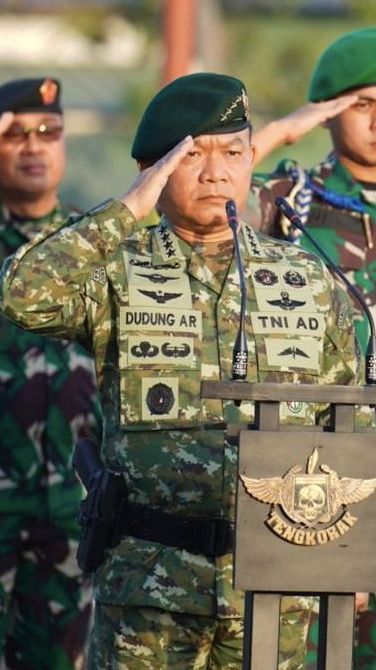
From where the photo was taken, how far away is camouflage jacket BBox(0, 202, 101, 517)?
8.26 meters

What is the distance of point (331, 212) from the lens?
7.58m

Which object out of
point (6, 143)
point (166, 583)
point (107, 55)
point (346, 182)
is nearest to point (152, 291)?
point (166, 583)

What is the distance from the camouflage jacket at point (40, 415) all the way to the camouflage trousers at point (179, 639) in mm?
2317

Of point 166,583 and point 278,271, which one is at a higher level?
point 278,271

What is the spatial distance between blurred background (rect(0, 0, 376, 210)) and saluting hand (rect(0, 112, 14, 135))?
1072cm

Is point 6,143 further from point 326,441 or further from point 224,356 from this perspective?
point 326,441

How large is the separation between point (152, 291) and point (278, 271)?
1.12 ft

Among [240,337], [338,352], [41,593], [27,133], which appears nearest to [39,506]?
[41,593]

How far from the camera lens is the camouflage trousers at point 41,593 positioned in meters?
8.23

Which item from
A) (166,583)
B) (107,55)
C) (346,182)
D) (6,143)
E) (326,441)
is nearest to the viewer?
(326,441)

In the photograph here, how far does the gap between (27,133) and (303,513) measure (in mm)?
3437

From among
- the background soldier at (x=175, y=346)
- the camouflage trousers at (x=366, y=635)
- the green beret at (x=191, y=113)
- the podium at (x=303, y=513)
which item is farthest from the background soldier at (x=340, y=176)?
the podium at (x=303, y=513)

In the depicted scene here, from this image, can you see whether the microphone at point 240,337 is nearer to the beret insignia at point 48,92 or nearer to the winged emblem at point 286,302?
the winged emblem at point 286,302

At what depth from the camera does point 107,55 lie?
30391 millimetres
